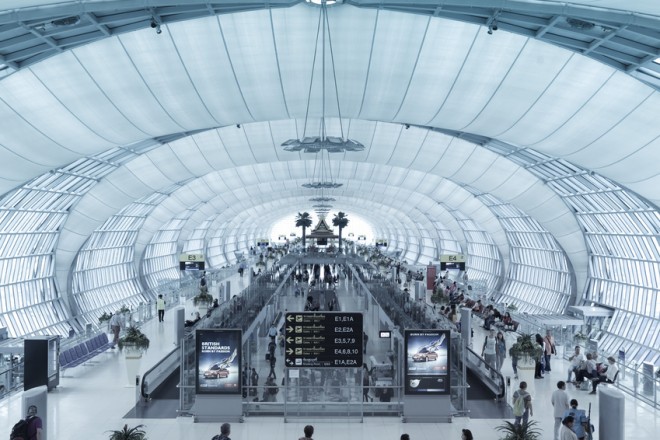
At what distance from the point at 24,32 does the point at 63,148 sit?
32.5ft

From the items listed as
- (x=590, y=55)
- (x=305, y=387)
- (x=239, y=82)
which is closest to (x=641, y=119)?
(x=590, y=55)

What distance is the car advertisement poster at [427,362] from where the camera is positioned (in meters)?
14.1

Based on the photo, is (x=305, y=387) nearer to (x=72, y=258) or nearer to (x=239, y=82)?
(x=239, y=82)

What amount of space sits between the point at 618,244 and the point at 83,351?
34380 mm

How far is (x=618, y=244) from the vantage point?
137 ft

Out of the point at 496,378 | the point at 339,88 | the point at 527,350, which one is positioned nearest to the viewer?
the point at 496,378

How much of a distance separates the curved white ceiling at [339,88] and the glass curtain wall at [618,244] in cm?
790

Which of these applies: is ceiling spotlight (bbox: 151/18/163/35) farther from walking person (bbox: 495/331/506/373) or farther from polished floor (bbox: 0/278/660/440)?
walking person (bbox: 495/331/506/373)

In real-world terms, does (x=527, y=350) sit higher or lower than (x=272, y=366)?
higher

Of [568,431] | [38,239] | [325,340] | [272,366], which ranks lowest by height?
[272,366]

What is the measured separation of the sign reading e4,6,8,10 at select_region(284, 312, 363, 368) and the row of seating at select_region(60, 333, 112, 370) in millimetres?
6480

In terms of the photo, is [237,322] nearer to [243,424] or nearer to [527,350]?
[243,424]

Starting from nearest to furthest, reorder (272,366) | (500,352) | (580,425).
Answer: (580,425), (272,366), (500,352)

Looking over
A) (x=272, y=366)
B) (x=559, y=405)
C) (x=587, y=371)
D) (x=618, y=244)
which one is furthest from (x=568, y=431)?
(x=618, y=244)
